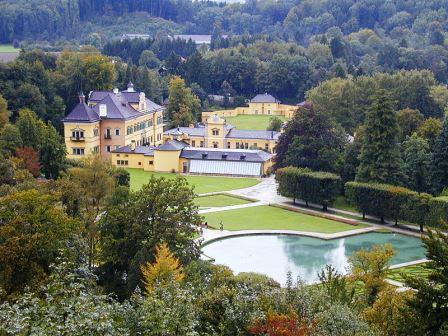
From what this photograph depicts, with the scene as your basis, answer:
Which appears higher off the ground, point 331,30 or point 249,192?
point 331,30

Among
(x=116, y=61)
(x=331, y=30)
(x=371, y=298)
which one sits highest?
(x=331, y=30)

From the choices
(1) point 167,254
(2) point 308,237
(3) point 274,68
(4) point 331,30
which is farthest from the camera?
(4) point 331,30

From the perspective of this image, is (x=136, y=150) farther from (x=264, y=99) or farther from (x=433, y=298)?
(x=433, y=298)

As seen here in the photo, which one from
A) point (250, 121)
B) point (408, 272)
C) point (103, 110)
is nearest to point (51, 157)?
point (103, 110)

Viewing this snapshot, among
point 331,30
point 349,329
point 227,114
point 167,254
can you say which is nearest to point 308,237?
point 167,254

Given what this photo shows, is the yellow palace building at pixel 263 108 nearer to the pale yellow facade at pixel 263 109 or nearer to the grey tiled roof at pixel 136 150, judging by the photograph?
the pale yellow facade at pixel 263 109

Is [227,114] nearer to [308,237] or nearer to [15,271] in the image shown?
[308,237]

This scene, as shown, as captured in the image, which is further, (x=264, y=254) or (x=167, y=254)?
(x=264, y=254)
